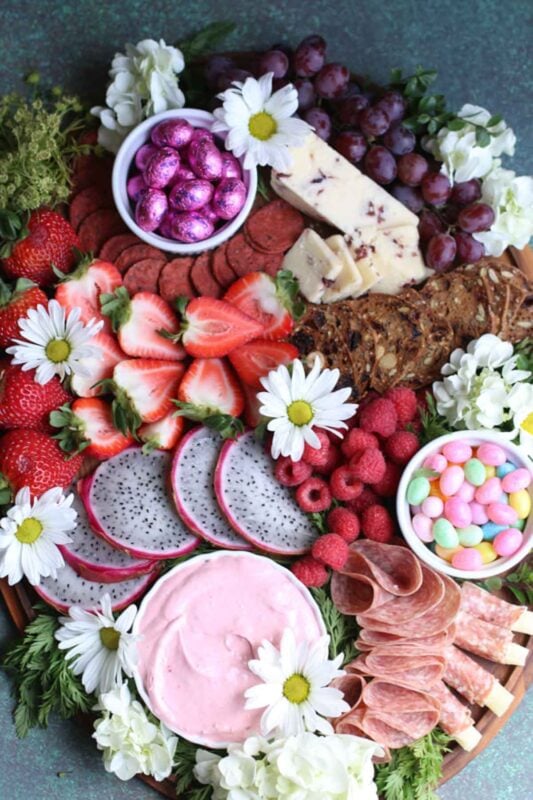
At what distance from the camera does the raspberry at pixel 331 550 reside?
6.61ft

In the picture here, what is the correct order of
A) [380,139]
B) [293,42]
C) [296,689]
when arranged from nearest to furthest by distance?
[296,689], [380,139], [293,42]

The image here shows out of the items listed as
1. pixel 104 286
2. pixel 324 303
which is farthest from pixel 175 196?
pixel 324 303

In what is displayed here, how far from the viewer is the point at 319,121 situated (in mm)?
2146

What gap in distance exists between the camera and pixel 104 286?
81.7 inches

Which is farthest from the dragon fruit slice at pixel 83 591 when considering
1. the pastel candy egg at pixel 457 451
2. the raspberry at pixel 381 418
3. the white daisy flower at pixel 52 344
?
the pastel candy egg at pixel 457 451

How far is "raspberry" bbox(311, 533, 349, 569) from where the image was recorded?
6.61 ft

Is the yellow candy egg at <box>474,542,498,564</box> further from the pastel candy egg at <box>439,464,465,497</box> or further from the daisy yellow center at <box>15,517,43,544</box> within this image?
the daisy yellow center at <box>15,517,43,544</box>

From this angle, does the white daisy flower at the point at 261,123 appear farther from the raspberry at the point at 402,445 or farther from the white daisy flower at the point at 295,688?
the white daisy flower at the point at 295,688

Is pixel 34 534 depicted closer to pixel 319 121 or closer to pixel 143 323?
pixel 143 323

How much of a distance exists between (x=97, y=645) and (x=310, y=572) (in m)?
0.46

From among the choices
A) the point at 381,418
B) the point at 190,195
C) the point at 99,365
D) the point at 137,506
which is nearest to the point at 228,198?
the point at 190,195

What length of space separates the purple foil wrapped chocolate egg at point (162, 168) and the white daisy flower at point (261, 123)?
11 cm

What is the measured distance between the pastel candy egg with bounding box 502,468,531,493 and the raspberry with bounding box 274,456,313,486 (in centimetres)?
41

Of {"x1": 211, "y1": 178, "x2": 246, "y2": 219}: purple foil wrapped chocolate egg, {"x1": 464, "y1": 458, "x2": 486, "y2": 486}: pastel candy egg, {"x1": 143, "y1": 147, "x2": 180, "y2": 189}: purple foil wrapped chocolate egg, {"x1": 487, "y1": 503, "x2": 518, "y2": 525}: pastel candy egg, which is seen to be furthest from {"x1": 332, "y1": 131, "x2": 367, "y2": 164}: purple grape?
{"x1": 487, "y1": 503, "x2": 518, "y2": 525}: pastel candy egg
